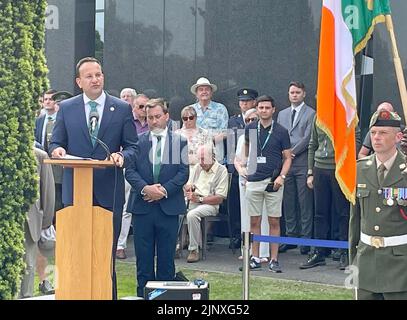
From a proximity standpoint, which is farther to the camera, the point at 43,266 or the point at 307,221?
the point at 307,221

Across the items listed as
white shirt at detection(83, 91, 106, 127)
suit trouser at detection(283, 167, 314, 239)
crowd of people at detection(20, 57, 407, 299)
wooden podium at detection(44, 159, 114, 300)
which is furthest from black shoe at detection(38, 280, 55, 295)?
suit trouser at detection(283, 167, 314, 239)

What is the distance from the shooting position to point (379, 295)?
680 centimetres

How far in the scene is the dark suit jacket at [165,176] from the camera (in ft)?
30.5

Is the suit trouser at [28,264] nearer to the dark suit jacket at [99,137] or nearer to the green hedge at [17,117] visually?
the dark suit jacket at [99,137]

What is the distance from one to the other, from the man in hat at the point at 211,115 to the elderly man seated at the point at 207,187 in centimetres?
32

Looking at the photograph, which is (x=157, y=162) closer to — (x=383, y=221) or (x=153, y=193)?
(x=153, y=193)

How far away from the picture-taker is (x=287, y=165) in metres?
11.5

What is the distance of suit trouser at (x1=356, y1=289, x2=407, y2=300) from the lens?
263 inches

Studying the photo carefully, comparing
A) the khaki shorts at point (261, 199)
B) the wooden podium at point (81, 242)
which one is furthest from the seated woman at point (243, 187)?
the wooden podium at point (81, 242)

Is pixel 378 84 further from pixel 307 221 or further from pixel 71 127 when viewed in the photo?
pixel 71 127

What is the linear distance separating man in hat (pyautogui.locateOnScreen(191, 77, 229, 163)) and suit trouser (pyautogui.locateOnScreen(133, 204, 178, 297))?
3.36 meters

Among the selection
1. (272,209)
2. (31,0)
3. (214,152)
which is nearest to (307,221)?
(272,209)

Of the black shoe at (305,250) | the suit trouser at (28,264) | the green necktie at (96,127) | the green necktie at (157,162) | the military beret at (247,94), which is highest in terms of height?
the military beret at (247,94)
